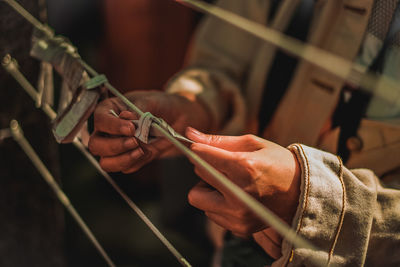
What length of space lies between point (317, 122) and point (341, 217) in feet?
1.15

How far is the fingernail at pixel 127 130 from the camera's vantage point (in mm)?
456

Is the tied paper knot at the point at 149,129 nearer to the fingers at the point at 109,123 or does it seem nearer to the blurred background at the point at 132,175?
the fingers at the point at 109,123

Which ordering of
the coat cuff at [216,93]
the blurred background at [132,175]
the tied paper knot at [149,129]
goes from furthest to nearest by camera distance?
the blurred background at [132,175]
the coat cuff at [216,93]
the tied paper knot at [149,129]

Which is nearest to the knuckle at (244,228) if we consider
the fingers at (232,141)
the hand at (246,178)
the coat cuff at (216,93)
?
the hand at (246,178)

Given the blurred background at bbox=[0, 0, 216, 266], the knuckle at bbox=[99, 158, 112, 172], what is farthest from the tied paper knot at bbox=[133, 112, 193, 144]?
the blurred background at bbox=[0, 0, 216, 266]

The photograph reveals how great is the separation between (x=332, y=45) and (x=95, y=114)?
551 mm

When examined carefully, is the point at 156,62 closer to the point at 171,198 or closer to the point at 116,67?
the point at 116,67

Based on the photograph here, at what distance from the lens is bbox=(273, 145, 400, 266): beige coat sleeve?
1.44 ft

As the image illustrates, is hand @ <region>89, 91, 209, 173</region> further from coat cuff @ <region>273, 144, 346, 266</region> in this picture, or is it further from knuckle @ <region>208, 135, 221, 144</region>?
coat cuff @ <region>273, 144, 346, 266</region>

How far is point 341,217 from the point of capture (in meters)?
0.45

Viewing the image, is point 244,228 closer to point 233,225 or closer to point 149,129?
point 233,225

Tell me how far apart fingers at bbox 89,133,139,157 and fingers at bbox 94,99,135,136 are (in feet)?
0.04

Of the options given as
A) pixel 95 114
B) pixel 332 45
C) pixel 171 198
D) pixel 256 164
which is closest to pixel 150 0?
pixel 171 198

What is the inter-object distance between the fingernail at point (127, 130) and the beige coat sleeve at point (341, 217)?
0.23m
